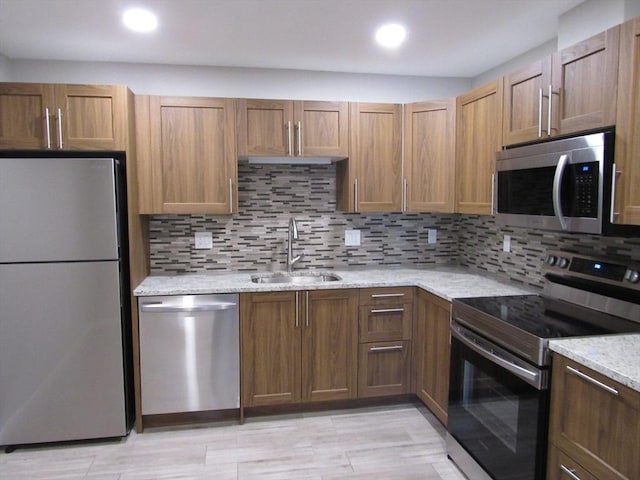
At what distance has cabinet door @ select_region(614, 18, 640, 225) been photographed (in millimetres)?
1667

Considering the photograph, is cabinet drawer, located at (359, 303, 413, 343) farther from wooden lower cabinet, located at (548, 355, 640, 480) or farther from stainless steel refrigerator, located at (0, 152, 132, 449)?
stainless steel refrigerator, located at (0, 152, 132, 449)

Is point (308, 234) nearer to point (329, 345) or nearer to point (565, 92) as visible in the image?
point (329, 345)

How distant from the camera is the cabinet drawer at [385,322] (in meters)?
2.92

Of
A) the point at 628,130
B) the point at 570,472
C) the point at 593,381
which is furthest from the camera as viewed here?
the point at 628,130

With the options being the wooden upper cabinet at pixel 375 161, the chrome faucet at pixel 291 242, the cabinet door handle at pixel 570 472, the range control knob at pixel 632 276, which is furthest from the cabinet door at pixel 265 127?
the cabinet door handle at pixel 570 472

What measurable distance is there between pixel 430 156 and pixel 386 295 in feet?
3.40

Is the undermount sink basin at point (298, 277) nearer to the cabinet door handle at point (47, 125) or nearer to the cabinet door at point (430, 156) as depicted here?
the cabinet door at point (430, 156)

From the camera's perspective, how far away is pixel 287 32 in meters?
2.49

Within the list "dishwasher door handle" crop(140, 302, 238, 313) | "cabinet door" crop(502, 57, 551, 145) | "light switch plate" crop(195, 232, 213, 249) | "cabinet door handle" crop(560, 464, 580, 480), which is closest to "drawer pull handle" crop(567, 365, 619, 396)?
"cabinet door handle" crop(560, 464, 580, 480)

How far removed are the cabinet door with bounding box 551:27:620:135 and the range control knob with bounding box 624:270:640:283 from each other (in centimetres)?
65

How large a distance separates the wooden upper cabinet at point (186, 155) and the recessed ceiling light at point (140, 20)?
49cm

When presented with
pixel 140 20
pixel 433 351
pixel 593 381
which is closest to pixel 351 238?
pixel 433 351

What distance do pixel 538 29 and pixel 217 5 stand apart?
5.92 ft

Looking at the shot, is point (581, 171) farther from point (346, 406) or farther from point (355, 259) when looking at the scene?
point (346, 406)
